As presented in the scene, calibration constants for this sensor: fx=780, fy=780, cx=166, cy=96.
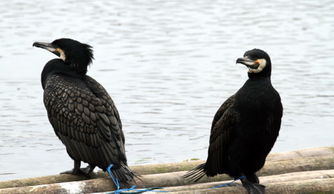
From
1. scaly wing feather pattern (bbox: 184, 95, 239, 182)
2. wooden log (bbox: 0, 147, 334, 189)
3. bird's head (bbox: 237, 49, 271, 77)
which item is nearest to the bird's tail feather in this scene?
scaly wing feather pattern (bbox: 184, 95, 239, 182)

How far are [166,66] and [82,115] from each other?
761 cm

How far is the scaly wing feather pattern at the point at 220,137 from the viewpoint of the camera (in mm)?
5441

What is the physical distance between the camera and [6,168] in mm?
8859

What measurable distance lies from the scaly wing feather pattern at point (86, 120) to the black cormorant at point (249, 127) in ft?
2.53

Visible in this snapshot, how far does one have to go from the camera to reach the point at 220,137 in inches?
219

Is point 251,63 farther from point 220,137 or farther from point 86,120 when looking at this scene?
point 86,120

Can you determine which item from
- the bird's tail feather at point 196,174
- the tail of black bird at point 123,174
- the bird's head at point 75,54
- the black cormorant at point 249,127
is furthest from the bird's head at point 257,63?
the bird's head at point 75,54

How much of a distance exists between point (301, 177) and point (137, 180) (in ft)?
3.93

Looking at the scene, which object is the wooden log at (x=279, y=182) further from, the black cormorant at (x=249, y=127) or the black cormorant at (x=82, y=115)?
the black cormorant at (x=82, y=115)

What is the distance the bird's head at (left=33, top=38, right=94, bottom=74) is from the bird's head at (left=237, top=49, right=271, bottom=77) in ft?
5.60

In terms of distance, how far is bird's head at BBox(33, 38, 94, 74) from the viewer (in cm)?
651

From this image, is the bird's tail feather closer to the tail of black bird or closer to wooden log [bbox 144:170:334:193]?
wooden log [bbox 144:170:334:193]

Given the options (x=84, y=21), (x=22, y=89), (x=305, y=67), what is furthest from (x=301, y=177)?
(x=84, y=21)

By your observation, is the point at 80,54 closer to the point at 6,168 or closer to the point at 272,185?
the point at 272,185
